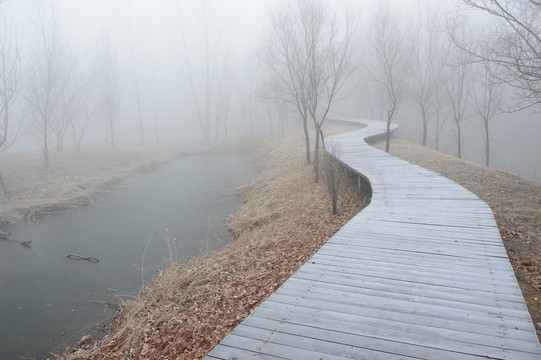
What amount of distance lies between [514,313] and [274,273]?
9.23ft

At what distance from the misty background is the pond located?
3705 millimetres

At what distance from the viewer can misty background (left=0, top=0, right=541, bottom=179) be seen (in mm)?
15367

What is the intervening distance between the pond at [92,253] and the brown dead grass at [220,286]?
0.78 m

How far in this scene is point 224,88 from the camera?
37812mm

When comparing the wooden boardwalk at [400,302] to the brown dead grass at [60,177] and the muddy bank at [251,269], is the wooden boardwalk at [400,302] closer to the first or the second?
the muddy bank at [251,269]

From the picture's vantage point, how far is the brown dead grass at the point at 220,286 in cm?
361

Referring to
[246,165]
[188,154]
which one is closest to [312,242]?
[246,165]

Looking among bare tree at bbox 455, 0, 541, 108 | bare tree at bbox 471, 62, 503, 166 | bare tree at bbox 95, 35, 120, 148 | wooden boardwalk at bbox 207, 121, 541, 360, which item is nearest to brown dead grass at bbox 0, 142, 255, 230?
bare tree at bbox 95, 35, 120, 148

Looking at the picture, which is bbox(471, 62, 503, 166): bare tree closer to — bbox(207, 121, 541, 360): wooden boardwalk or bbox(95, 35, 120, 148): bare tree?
bbox(207, 121, 541, 360): wooden boardwalk

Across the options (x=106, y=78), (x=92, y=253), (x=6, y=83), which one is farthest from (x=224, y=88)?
(x=92, y=253)

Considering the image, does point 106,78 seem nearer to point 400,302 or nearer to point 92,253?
point 92,253

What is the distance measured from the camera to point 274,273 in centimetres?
464

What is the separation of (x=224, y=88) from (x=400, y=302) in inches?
1474

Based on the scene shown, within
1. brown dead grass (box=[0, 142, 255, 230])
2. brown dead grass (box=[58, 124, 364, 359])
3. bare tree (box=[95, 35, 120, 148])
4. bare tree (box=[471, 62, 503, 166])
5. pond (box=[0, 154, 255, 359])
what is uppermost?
bare tree (box=[95, 35, 120, 148])
